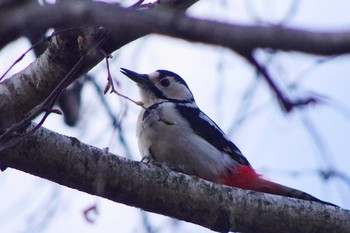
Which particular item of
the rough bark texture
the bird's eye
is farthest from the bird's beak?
the rough bark texture

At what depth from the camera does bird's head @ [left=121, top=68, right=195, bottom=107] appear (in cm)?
597

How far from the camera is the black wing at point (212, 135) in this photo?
538cm

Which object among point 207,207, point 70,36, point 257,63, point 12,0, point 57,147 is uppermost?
point 12,0

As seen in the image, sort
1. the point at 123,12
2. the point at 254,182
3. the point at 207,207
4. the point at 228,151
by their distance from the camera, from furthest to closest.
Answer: the point at 228,151 < the point at 254,182 < the point at 207,207 < the point at 123,12

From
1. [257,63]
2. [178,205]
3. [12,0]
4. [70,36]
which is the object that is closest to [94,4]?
[12,0]

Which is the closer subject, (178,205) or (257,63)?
(257,63)

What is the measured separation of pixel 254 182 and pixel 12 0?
3436mm

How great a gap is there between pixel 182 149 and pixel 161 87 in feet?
3.81

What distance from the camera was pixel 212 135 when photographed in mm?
5457

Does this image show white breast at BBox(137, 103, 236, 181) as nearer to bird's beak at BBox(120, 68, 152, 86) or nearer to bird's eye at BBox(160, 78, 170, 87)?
bird's beak at BBox(120, 68, 152, 86)

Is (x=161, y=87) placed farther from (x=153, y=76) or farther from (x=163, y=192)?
(x=163, y=192)

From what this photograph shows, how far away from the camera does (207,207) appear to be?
147 inches

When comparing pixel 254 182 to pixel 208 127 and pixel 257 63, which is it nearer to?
pixel 208 127

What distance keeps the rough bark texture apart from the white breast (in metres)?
1.25
